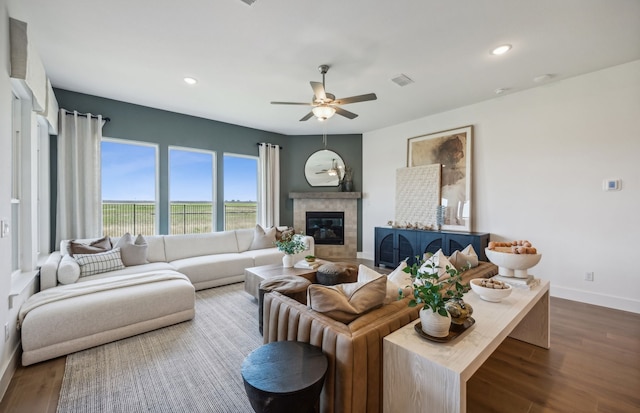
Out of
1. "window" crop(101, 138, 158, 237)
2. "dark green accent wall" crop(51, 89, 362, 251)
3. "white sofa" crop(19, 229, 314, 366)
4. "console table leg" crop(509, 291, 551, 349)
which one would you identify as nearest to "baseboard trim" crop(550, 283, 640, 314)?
"console table leg" crop(509, 291, 551, 349)

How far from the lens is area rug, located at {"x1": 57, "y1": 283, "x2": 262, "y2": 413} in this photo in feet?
5.81

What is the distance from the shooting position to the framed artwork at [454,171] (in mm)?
4480

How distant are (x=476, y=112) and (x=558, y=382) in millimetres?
3869

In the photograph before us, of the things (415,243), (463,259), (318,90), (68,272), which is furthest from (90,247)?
(415,243)

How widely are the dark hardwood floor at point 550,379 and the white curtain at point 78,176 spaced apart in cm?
237

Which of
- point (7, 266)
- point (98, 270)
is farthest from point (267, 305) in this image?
point (98, 270)

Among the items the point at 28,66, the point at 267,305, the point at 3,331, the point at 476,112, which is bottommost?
the point at 3,331

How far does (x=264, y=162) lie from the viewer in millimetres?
5922

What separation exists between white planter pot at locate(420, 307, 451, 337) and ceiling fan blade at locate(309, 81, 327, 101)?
2.28 meters

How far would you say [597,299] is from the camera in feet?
11.1

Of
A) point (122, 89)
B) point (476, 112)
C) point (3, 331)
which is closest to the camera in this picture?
point (3, 331)

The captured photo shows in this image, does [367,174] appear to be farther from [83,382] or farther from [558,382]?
[83,382]

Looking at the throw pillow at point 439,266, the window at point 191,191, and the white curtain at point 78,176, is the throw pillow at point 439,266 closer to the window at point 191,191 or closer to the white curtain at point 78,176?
the window at point 191,191

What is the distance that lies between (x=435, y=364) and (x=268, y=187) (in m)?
5.16
